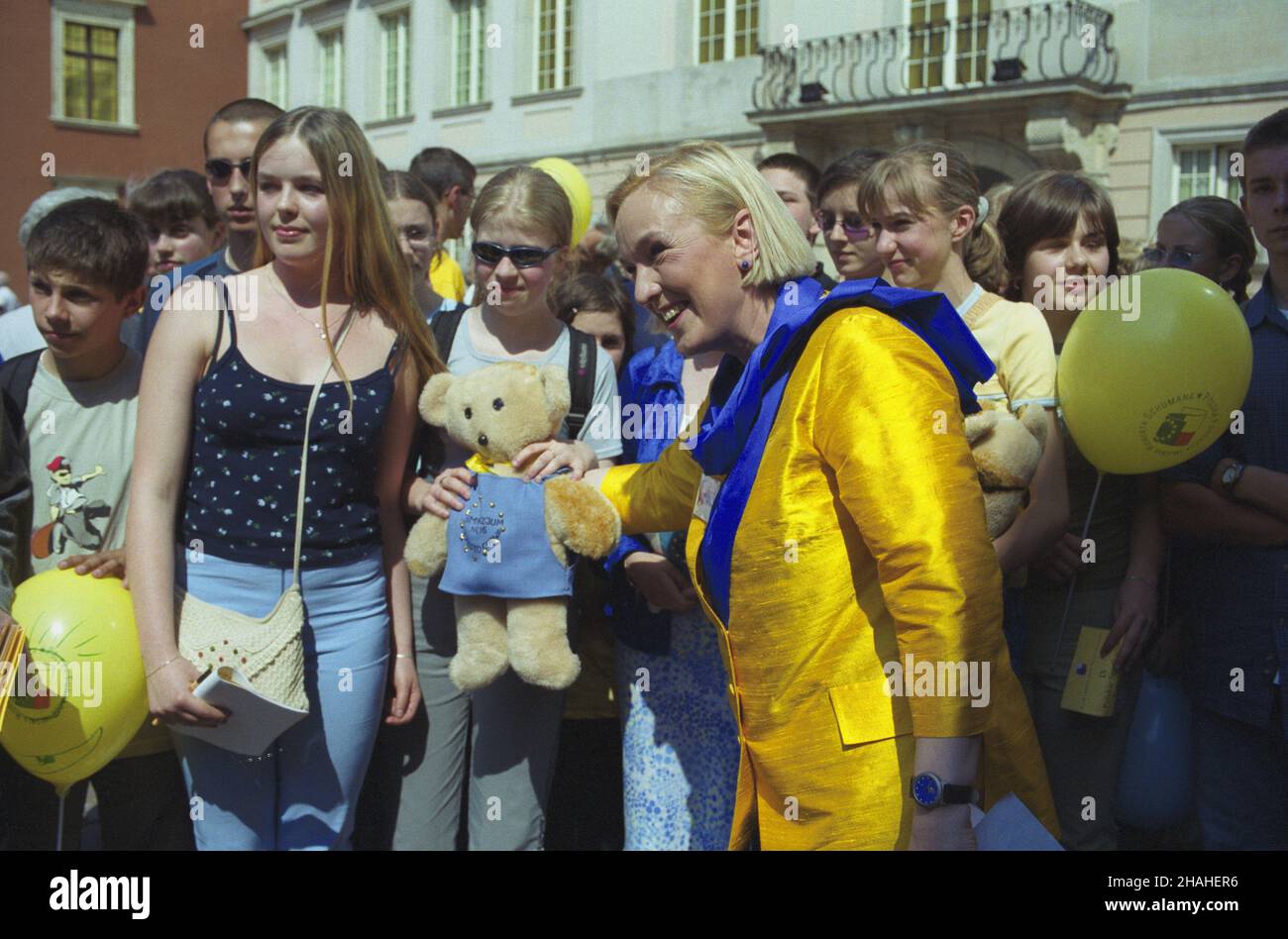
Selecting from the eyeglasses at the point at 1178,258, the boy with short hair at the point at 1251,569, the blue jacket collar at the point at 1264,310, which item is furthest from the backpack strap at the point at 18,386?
the eyeglasses at the point at 1178,258

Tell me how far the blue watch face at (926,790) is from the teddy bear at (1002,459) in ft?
2.84

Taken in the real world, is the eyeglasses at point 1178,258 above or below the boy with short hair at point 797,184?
below

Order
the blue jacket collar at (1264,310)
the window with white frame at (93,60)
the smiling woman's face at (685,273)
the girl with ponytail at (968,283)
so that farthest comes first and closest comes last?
the window with white frame at (93,60)
the blue jacket collar at (1264,310)
the girl with ponytail at (968,283)
the smiling woman's face at (685,273)

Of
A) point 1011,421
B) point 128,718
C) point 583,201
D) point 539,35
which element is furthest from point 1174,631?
point 539,35

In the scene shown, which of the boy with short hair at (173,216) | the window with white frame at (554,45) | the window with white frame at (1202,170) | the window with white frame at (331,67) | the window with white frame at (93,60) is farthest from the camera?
the window with white frame at (93,60)

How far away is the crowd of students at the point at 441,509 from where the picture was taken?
278 cm

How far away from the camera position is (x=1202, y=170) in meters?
13.5

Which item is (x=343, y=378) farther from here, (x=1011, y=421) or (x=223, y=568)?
(x=1011, y=421)

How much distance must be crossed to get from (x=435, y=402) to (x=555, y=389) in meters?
0.31

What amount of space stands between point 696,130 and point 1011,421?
50.1 feet

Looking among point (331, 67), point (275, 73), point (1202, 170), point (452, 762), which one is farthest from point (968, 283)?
point (275, 73)

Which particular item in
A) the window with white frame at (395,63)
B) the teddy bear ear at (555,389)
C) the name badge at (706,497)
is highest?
the window with white frame at (395,63)

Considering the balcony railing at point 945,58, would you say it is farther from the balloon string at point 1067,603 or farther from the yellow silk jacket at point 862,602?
the yellow silk jacket at point 862,602

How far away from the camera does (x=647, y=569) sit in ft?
10.4
